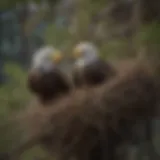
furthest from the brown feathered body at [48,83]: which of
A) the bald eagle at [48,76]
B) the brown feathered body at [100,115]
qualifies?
the brown feathered body at [100,115]

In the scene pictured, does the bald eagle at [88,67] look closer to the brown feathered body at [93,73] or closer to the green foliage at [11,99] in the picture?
the brown feathered body at [93,73]

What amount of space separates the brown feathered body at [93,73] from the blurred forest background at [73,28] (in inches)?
1.1

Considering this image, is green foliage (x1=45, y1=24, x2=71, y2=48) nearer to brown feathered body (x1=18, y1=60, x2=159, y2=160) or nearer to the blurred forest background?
the blurred forest background

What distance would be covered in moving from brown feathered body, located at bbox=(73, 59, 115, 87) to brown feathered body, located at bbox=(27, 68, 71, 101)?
0.03m

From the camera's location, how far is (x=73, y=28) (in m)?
1.01

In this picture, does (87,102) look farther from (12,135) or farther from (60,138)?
(12,135)

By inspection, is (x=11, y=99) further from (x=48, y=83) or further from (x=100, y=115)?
(x=100, y=115)

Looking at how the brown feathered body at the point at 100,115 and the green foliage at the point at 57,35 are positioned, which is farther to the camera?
the green foliage at the point at 57,35

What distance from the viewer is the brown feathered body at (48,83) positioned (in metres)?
1.00

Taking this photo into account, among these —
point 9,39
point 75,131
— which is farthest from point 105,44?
point 9,39

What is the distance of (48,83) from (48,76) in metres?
0.02

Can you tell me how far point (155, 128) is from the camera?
0.89 meters

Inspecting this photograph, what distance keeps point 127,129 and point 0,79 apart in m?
0.37

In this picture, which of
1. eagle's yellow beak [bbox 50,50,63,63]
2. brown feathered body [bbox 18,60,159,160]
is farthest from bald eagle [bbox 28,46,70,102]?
brown feathered body [bbox 18,60,159,160]
